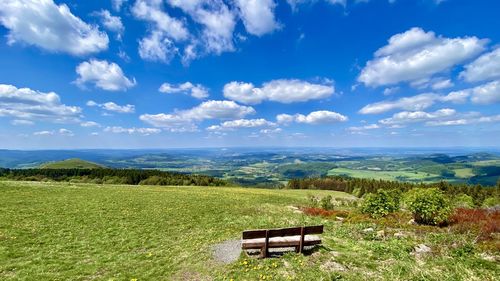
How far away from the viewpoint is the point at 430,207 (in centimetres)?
2477

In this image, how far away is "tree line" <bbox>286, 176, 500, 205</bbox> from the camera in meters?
91.8

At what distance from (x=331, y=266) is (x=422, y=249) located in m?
6.32

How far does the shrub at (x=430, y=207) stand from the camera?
2456 cm

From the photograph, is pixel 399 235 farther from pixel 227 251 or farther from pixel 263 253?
pixel 227 251

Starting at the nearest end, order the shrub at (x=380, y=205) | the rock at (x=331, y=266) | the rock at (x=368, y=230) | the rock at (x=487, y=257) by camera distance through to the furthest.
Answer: the rock at (x=331, y=266), the rock at (x=487, y=257), the rock at (x=368, y=230), the shrub at (x=380, y=205)

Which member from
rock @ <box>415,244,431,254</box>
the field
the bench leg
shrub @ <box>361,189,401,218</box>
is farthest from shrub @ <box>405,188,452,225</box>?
the bench leg

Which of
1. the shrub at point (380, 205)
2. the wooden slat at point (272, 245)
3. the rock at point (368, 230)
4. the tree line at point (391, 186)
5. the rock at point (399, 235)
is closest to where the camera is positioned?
the wooden slat at point (272, 245)

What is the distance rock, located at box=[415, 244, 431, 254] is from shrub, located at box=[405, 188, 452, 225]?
11.2 metres

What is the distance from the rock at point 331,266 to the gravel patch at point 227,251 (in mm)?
4429

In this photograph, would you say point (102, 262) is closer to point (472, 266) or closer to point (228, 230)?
point (228, 230)

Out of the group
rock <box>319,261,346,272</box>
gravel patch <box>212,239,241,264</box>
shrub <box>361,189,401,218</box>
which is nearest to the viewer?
rock <box>319,261,346,272</box>

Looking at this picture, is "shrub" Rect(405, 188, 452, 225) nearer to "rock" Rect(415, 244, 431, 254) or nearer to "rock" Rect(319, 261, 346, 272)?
"rock" Rect(415, 244, 431, 254)

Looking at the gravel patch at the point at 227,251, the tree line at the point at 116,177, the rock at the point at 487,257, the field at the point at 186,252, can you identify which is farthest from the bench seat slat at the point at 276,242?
the tree line at the point at 116,177

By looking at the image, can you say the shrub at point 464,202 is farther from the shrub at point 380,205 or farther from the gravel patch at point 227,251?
the gravel patch at point 227,251
